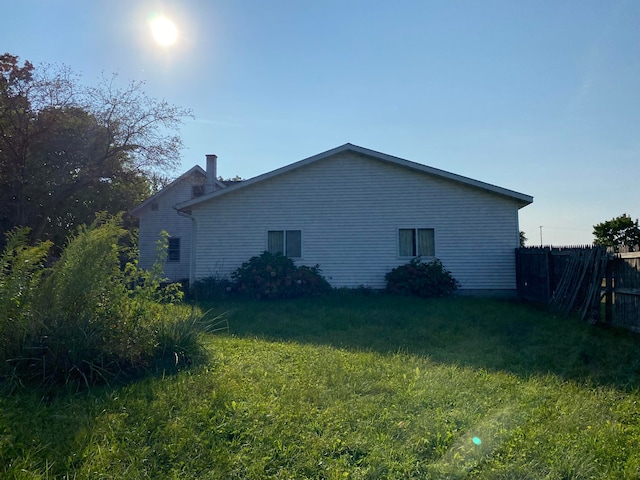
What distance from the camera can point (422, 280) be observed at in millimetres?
12312

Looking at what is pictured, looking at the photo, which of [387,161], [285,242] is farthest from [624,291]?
[285,242]

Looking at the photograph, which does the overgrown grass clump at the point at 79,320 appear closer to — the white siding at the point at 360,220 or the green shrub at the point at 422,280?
the green shrub at the point at 422,280

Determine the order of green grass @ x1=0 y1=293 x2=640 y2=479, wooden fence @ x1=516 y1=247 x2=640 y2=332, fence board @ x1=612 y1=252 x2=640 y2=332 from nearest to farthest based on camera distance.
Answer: green grass @ x1=0 y1=293 x2=640 y2=479
fence board @ x1=612 y1=252 x2=640 y2=332
wooden fence @ x1=516 y1=247 x2=640 y2=332

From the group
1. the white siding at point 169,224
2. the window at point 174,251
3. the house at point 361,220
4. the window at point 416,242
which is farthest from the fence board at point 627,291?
the window at point 174,251

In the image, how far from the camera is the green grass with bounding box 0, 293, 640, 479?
2.94m

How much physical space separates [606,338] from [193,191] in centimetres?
Result: 1861

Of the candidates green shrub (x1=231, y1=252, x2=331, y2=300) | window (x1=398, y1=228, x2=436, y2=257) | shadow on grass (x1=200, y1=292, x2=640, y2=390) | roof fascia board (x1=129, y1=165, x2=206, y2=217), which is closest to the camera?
shadow on grass (x1=200, y1=292, x2=640, y2=390)

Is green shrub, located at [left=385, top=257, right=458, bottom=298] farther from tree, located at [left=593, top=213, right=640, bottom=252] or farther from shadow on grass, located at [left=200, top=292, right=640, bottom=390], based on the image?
tree, located at [left=593, top=213, right=640, bottom=252]

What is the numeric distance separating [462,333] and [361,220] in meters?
6.43

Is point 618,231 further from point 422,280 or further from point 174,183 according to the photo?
point 174,183

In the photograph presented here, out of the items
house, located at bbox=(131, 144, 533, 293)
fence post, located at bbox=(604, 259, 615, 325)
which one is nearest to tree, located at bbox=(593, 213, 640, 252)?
house, located at bbox=(131, 144, 533, 293)

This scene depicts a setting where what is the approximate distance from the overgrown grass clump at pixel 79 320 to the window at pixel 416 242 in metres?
9.02

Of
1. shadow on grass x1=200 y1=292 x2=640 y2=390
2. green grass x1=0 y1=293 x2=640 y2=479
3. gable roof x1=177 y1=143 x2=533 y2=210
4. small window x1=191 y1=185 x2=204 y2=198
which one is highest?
small window x1=191 y1=185 x2=204 y2=198

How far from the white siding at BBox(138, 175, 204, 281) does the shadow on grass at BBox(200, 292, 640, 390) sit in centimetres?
995
